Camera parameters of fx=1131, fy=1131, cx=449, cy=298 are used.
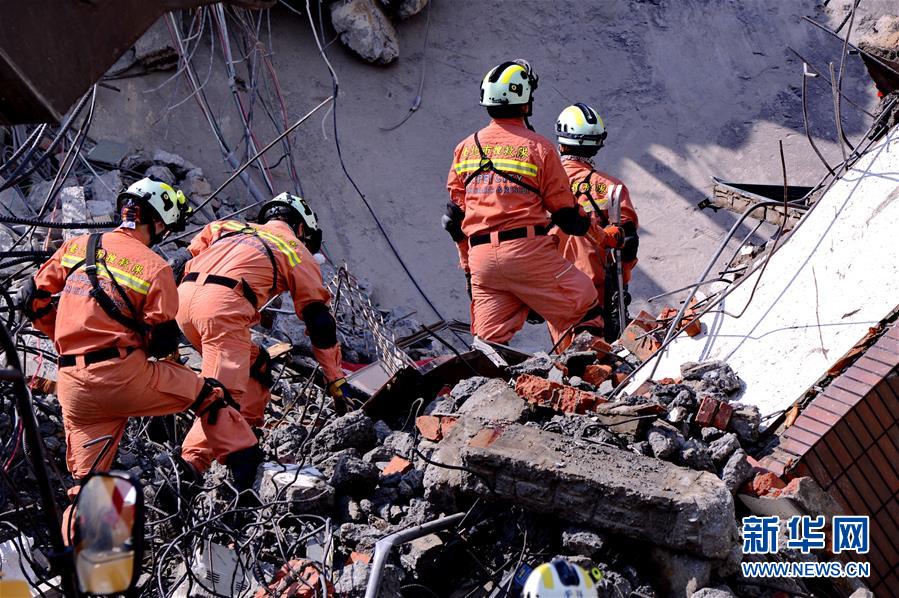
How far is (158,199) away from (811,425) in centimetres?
367

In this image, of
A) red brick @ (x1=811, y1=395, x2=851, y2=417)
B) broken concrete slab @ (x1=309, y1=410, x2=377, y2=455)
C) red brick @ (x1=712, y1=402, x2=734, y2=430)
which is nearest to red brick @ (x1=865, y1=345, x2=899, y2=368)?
red brick @ (x1=811, y1=395, x2=851, y2=417)

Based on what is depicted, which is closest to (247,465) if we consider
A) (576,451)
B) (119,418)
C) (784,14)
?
(119,418)

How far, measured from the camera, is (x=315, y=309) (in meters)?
6.59

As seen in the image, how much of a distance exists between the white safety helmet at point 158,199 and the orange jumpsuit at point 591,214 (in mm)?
2812

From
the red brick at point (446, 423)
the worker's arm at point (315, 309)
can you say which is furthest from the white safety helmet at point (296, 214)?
the red brick at point (446, 423)

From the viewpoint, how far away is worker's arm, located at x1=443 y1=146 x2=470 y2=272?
23.9 feet

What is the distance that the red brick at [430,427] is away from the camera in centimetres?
561

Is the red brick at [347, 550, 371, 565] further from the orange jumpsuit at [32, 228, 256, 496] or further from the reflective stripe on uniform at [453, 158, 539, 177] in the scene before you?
the reflective stripe on uniform at [453, 158, 539, 177]

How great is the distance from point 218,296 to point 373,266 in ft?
15.6

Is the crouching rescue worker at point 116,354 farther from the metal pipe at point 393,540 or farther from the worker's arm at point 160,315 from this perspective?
the metal pipe at point 393,540

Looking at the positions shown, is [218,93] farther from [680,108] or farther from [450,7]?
[680,108]

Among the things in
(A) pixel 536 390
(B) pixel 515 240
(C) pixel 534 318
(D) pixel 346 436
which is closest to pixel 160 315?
(D) pixel 346 436

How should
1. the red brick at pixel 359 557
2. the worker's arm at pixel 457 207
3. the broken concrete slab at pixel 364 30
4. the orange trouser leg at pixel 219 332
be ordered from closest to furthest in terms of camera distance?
the red brick at pixel 359 557 → the orange trouser leg at pixel 219 332 → the worker's arm at pixel 457 207 → the broken concrete slab at pixel 364 30

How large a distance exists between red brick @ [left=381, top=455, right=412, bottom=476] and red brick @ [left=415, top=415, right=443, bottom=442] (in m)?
0.21
